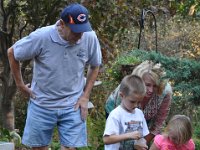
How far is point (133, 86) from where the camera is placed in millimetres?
4125

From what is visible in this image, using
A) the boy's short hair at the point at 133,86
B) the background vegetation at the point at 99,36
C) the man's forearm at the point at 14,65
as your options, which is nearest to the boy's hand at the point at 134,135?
the boy's short hair at the point at 133,86

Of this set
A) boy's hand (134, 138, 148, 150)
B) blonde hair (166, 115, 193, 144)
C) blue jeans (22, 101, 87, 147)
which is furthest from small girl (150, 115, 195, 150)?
blue jeans (22, 101, 87, 147)

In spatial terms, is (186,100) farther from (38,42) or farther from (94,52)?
(38,42)

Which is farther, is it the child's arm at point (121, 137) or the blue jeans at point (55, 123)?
the blue jeans at point (55, 123)

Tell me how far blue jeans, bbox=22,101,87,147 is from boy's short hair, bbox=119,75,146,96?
442 millimetres

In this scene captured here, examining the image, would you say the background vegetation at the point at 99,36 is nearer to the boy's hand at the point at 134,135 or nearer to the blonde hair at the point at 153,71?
the blonde hair at the point at 153,71

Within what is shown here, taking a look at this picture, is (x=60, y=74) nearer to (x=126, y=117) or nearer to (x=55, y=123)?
(x=55, y=123)

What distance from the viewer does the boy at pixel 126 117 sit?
4.09 meters

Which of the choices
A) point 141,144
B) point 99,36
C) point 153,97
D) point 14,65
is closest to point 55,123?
point 14,65

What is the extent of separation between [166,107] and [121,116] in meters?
0.75

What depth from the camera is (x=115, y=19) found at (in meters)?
7.59

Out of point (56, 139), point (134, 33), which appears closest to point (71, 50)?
point (56, 139)

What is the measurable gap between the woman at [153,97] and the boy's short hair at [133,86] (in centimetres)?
19

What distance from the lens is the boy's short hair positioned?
412 centimetres
